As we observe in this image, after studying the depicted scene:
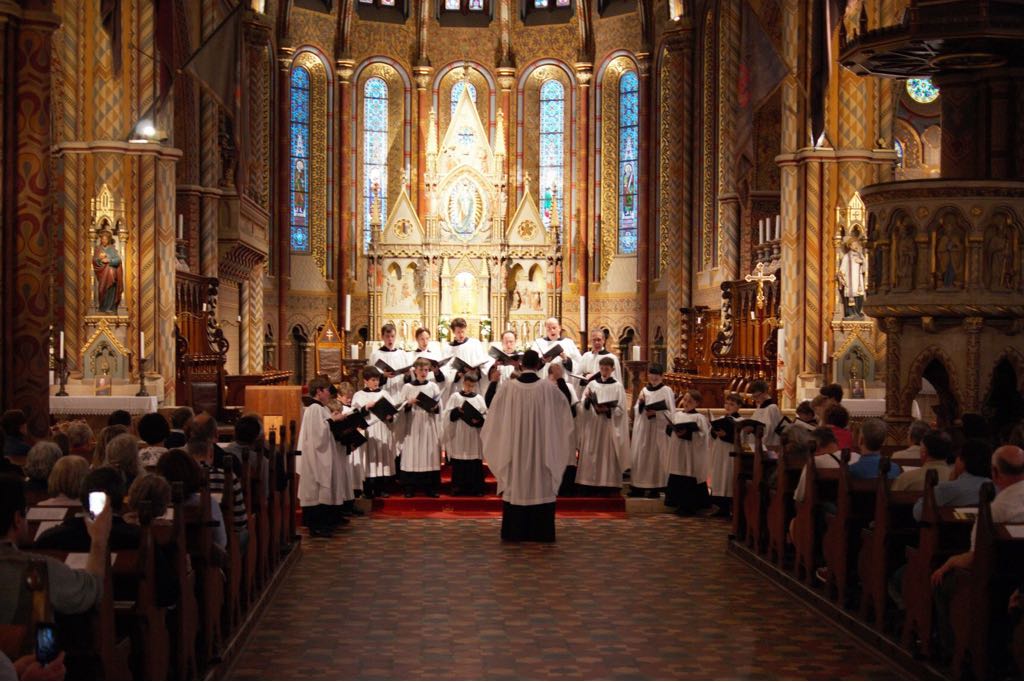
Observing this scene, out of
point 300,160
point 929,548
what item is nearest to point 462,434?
point 929,548

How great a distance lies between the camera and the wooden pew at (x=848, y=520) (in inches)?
345

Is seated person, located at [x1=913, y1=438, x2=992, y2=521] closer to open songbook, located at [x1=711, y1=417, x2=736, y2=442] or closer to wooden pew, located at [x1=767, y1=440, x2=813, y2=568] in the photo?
wooden pew, located at [x1=767, y1=440, x2=813, y2=568]

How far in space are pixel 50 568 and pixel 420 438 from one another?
Result: 10.4 meters

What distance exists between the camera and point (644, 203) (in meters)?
30.8

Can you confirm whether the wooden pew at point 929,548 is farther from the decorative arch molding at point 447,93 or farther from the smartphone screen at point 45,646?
the decorative arch molding at point 447,93

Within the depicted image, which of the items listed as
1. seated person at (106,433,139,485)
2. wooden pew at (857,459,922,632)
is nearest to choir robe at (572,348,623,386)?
wooden pew at (857,459,922,632)

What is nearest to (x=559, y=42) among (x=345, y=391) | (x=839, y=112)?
(x=839, y=112)

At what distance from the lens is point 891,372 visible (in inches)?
527

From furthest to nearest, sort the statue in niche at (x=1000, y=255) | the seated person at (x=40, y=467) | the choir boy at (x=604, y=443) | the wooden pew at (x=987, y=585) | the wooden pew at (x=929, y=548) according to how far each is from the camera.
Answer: the choir boy at (x=604, y=443) < the statue in niche at (x=1000, y=255) < the seated person at (x=40, y=467) < the wooden pew at (x=929, y=548) < the wooden pew at (x=987, y=585)

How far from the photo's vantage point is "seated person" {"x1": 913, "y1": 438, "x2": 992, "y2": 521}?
24.6ft

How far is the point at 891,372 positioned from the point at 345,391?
551 centimetres

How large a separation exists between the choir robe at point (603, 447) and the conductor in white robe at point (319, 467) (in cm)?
306

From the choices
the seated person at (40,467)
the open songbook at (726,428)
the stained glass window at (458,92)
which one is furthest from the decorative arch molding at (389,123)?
the seated person at (40,467)

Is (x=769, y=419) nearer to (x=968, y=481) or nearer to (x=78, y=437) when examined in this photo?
(x=968, y=481)
